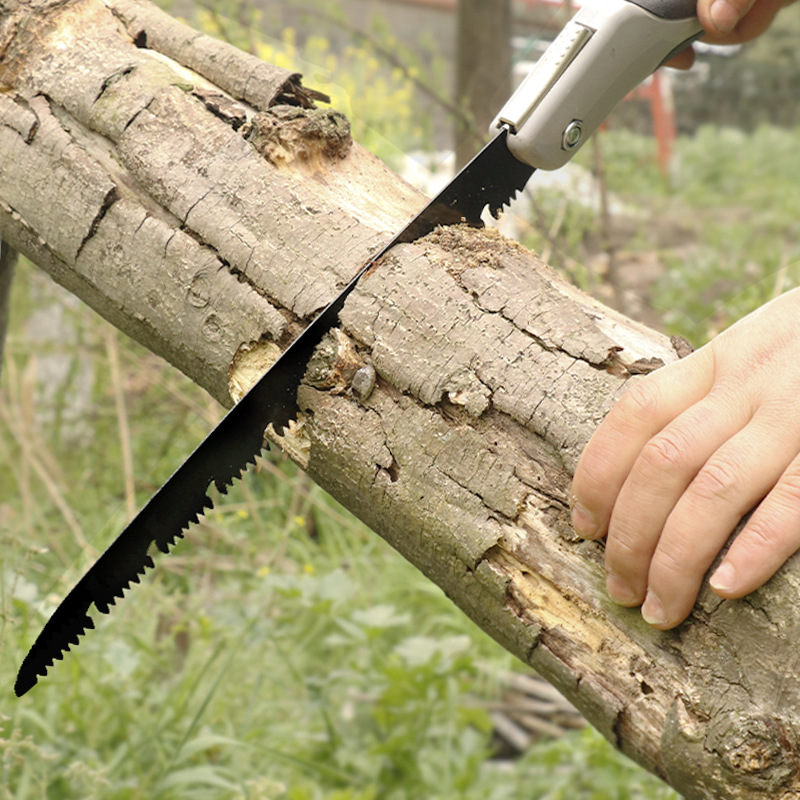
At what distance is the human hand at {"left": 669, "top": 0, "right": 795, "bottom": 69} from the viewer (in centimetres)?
141

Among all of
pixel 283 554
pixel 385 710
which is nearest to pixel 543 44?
pixel 283 554

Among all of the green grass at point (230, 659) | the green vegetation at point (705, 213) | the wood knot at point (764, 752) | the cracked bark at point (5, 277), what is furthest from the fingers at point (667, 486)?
the green vegetation at point (705, 213)

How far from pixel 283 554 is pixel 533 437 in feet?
7.64

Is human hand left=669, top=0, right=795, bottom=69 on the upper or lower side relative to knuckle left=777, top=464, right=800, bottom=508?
upper

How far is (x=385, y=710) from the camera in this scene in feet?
7.63

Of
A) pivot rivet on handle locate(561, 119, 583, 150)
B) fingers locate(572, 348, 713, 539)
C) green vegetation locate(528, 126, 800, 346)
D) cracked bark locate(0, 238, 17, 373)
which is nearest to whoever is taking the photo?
fingers locate(572, 348, 713, 539)

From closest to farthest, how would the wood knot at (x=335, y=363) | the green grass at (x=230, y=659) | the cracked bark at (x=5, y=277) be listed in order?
the wood knot at (x=335, y=363), the cracked bark at (x=5, y=277), the green grass at (x=230, y=659)

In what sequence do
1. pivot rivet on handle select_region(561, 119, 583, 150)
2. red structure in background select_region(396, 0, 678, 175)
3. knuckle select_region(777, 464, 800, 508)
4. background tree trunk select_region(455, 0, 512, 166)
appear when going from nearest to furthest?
knuckle select_region(777, 464, 800, 508) → pivot rivet on handle select_region(561, 119, 583, 150) → red structure in background select_region(396, 0, 678, 175) → background tree trunk select_region(455, 0, 512, 166)

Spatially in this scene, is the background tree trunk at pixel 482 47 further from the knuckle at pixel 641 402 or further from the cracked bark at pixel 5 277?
the knuckle at pixel 641 402

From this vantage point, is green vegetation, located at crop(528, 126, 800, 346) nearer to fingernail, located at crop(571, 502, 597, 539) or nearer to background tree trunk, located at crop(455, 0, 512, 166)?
background tree trunk, located at crop(455, 0, 512, 166)

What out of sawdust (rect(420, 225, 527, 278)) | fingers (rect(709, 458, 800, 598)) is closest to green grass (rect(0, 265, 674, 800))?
sawdust (rect(420, 225, 527, 278))

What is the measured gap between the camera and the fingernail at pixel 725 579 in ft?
3.04

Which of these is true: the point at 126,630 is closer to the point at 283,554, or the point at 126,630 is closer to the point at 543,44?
the point at 283,554

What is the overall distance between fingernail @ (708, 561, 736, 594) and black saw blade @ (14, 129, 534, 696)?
676 millimetres
